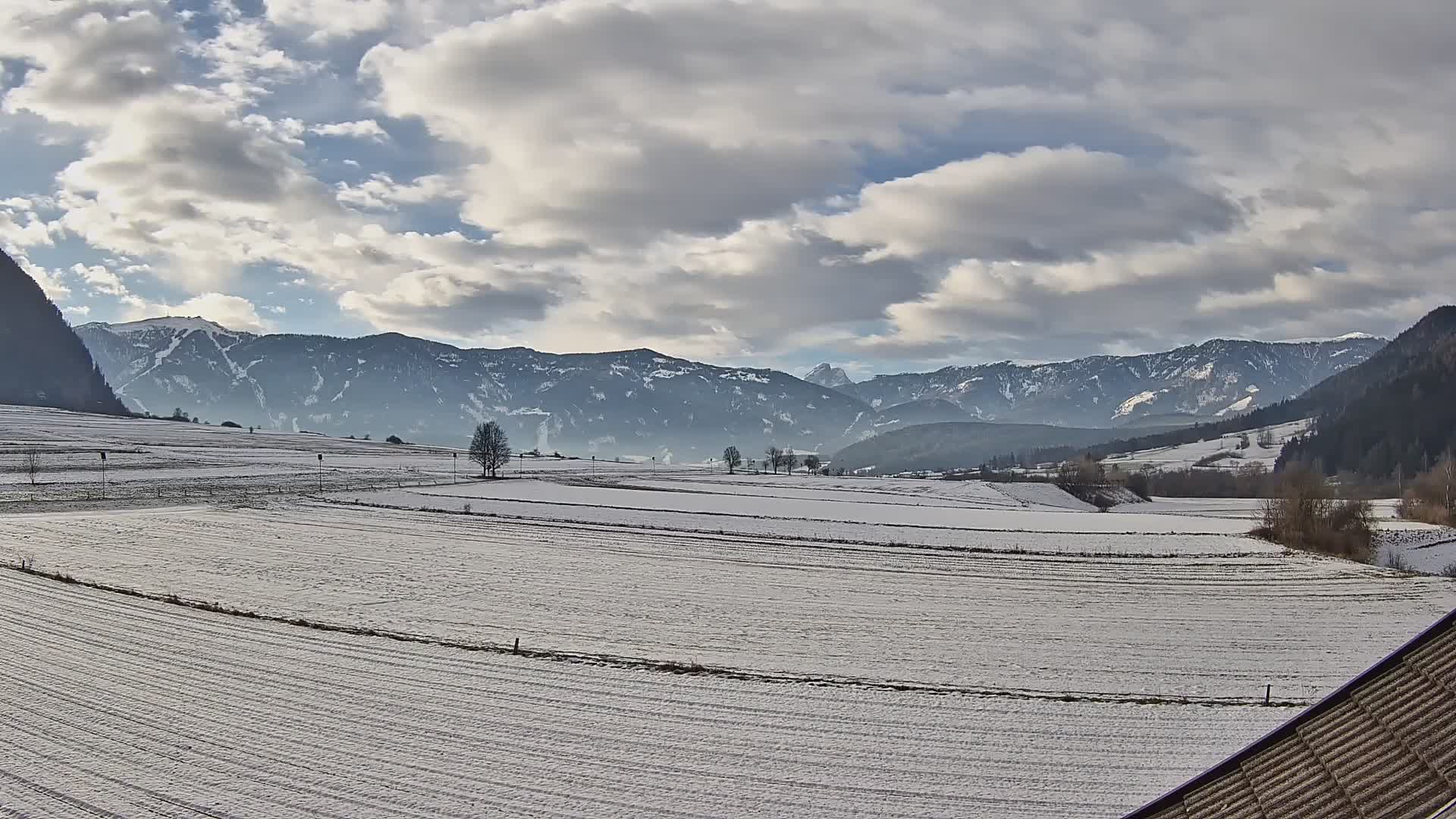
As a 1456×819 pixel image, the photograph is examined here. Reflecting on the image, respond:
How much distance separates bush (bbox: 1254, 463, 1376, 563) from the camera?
6831 cm

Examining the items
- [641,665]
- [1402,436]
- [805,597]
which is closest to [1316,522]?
[805,597]

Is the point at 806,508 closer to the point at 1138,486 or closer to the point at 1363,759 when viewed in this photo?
the point at 1363,759

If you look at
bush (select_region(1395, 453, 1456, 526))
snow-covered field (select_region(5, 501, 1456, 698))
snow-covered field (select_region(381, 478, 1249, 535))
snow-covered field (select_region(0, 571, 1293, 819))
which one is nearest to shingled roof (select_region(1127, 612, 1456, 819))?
snow-covered field (select_region(0, 571, 1293, 819))

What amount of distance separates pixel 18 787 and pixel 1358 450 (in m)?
224

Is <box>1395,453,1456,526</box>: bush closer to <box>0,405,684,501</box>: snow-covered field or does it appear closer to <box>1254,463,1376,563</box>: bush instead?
<box>1254,463,1376,563</box>: bush

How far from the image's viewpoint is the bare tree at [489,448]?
123 m

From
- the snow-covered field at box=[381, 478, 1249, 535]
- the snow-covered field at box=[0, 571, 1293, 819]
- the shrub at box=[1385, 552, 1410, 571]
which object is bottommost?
the shrub at box=[1385, 552, 1410, 571]

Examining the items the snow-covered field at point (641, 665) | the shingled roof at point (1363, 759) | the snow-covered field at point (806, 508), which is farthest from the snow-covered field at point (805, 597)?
the shingled roof at point (1363, 759)

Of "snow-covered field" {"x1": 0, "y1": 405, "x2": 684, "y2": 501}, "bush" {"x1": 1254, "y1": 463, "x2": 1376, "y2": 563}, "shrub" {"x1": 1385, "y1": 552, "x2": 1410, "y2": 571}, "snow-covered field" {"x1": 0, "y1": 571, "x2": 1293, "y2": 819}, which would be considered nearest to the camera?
"snow-covered field" {"x1": 0, "y1": 571, "x2": 1293, "y2": 819}

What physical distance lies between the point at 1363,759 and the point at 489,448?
125 meters

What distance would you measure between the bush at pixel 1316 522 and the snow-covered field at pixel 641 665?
292 inches

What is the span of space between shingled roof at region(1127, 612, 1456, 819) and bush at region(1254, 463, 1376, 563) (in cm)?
6557

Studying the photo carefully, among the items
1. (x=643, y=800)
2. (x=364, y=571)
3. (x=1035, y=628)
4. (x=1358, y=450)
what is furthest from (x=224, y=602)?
(x=1358, y=450)

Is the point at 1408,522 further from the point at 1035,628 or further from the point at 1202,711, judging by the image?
the point at 1202,711
